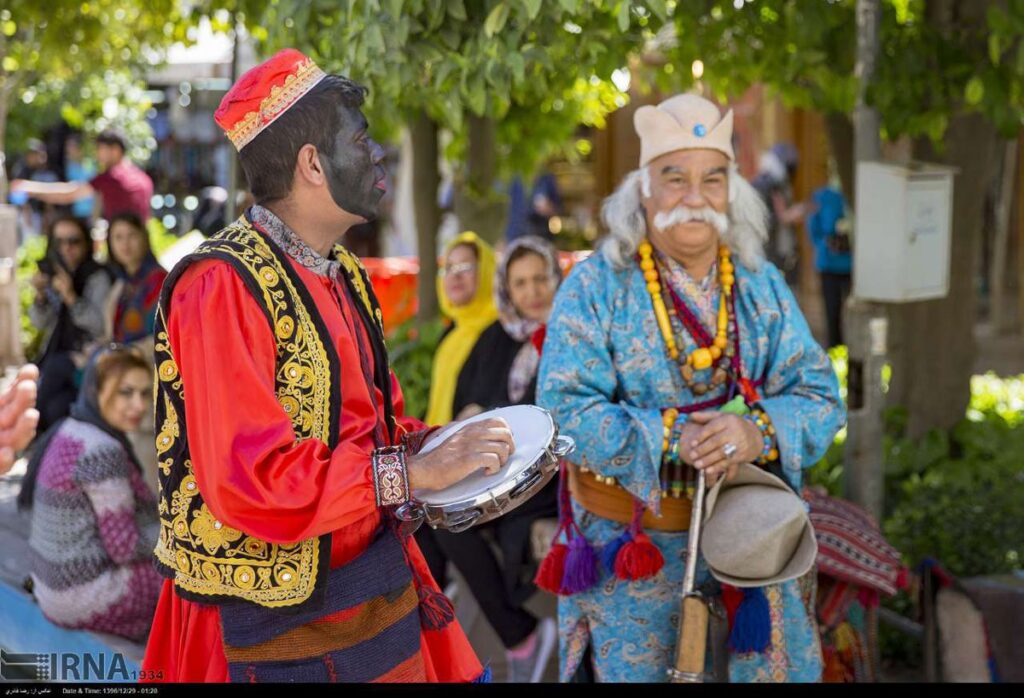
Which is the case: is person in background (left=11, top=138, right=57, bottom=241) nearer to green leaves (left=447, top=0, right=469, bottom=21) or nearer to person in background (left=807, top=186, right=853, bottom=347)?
person in background (left=807, top=186, right=853, bottom=347)

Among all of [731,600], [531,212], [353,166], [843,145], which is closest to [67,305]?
[843,145]

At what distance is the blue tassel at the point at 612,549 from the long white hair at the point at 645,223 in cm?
71

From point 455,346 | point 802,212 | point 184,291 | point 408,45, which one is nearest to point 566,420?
point 408,45

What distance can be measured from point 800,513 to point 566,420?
0.63 metres

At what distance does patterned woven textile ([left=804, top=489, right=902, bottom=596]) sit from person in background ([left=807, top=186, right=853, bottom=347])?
6.75m

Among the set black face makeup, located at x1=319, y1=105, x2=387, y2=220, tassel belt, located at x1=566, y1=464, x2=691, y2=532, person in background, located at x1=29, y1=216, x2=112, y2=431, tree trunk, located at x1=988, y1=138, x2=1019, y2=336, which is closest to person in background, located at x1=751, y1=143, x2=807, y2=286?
tree trunk, located at x1=988, y1=138, x2=1019, y2=336

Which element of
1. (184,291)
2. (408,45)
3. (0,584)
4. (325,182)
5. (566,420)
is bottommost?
(0,584)

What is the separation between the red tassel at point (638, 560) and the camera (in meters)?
3.71

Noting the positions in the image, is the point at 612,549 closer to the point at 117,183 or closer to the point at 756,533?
the point at 756,533

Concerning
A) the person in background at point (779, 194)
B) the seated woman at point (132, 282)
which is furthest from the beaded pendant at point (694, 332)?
the person in background at point (779, 194)

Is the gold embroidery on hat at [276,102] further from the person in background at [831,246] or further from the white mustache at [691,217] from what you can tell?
the person in background at [831,246]

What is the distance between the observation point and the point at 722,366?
3791 mm

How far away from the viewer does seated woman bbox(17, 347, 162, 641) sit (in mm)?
4402
